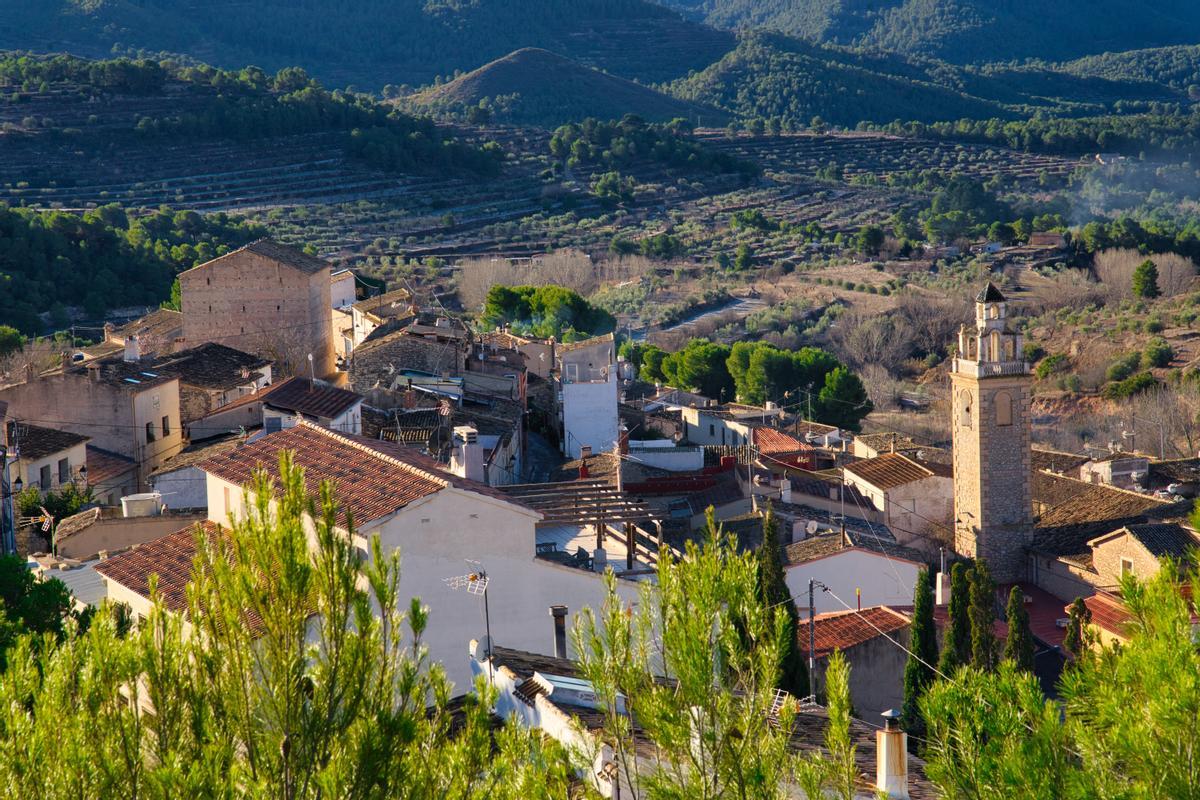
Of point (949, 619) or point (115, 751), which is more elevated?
point (115, 751)

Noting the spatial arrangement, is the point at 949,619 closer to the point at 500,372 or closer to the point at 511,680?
the point at 511,680

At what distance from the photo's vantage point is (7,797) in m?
6.47

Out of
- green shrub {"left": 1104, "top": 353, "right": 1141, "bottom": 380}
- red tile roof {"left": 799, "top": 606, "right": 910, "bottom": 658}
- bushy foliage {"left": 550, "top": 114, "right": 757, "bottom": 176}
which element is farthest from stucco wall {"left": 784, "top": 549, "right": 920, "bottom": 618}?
bushy foliage {"left": 550, "top": 114, "right": 757, "bottom": 176}

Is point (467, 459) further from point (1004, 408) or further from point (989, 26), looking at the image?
point (989, 26)

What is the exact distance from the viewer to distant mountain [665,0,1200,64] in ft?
577

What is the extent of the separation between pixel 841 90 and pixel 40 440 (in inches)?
4239

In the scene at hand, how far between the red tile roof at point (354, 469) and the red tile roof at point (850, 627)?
3.77m

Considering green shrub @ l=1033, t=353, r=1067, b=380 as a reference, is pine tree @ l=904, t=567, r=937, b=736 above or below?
above

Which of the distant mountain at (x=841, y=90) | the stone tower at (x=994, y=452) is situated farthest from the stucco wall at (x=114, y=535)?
the distant mountain at (x=841, y=90)

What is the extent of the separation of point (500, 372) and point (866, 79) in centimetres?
10289

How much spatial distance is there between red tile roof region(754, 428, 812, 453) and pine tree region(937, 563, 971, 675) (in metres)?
11.4

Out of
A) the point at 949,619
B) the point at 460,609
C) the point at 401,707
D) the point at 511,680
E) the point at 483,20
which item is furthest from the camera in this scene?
the point at 483,20

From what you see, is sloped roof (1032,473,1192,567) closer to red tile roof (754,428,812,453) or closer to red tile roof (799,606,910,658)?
red tile roof (754,428,812,453)

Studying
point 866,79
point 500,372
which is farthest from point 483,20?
point 500,372
